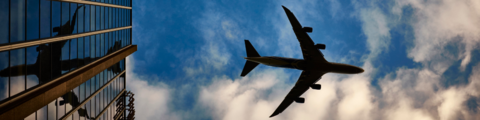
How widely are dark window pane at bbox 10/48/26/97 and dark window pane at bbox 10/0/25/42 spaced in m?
0.78

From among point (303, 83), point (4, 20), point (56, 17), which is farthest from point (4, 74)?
point (303, 83)

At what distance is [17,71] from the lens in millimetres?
10734

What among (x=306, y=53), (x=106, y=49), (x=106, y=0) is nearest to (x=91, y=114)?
(x=106, y=49)

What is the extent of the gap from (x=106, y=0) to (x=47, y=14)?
9.81 metres

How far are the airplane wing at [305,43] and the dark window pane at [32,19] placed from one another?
17494 millimetres

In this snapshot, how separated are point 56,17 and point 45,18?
1141 millimetres

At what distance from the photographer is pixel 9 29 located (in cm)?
986

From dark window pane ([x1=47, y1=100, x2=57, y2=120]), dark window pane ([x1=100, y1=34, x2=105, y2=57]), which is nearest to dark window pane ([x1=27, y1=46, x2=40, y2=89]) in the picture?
dark window pane ([x1=47, y1=100, x2=57, y2=120])

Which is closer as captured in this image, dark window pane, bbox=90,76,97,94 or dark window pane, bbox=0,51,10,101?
dark window pane, bbox=0,51,10,101

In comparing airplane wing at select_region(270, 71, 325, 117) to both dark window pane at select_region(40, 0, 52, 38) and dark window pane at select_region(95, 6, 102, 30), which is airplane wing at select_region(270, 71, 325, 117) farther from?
dark window pane at select_region(40, 0, 52, 38)

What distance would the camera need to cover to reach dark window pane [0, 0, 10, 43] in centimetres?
925

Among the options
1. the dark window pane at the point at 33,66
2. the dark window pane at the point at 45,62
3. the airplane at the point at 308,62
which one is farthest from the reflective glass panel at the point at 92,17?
the airplane at the point at 308,62

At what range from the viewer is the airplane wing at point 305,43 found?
17788mm

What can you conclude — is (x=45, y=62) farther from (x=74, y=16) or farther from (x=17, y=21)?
(x=74, y=16)
